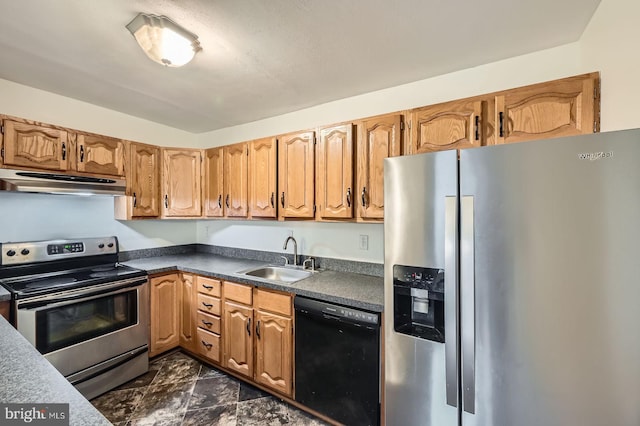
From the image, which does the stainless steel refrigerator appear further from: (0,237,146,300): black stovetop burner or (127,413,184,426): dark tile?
(0,237,146,300): black stovetop burner

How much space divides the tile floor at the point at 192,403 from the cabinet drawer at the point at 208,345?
15cm

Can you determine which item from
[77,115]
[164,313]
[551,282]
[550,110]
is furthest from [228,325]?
[550,110]

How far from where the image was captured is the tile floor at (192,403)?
1.92 meters

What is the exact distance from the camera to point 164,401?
209 cm

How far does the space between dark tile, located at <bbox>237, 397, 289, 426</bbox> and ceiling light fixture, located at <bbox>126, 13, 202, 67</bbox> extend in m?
2.34

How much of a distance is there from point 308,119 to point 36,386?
241 centimetres

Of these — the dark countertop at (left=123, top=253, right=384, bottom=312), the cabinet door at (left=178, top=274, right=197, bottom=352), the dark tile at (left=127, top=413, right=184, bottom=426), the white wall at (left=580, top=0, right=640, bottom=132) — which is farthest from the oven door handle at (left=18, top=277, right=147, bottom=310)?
the white wall at (left=580, top=0, right=640, bottom=132)

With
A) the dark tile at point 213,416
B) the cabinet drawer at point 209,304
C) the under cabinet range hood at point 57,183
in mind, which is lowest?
the dark tile at point 213,416

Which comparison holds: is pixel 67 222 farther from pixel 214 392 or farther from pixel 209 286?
pixel 214 392

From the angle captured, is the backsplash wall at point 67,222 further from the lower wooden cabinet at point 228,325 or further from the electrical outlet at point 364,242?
the electrical outlet at point 364,242

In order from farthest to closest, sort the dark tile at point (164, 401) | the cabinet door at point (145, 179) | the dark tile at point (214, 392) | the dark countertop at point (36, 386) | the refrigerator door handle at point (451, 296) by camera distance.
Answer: the cabinet door at point (145, 179) → the dark tile at point (214, 392) → the dark tile at point (164, 401) → the refrigerator door handle at point (451, 296) → the dark countertop at point (36, 386)

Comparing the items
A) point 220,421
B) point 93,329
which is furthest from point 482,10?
point 93,329

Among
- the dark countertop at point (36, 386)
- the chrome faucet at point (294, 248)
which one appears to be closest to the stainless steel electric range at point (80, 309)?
the dark countertop at point (36, 386)

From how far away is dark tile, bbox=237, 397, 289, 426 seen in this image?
1915mm
